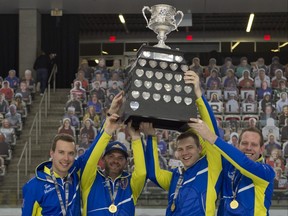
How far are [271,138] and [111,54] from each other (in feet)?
46.5

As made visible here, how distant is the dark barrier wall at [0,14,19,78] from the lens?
2224 cm

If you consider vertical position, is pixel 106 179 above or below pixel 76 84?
below

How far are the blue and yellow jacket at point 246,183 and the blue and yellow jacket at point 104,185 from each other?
0.78 metres

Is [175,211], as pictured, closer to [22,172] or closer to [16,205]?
[16,205]

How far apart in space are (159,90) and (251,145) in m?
0.85

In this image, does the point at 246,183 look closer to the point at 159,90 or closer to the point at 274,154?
the point at 159,90

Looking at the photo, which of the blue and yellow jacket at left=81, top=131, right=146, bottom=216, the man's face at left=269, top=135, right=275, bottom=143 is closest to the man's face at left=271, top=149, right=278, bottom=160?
the man's face at left=269, top=135, right=275, bottom=143

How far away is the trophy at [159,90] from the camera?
5.11m

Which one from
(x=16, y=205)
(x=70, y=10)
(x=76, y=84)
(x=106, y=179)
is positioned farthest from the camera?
(x=70, y=10)

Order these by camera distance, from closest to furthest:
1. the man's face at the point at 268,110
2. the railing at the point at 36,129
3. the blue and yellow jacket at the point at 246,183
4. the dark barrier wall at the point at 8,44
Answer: the blue and yellow jacket at the point at 246,183, the railing at the point at 36,129, the man's face at the point at 268,110, the dark barrier wall at the point at 8,44

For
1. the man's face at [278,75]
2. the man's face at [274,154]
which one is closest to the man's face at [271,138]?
Answer: the man's face at [274,154]

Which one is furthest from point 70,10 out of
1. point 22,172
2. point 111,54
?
point 22,172

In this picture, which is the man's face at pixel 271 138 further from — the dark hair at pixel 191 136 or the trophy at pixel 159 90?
the trophy at pixel 159 90

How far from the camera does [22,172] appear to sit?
1474 cm
